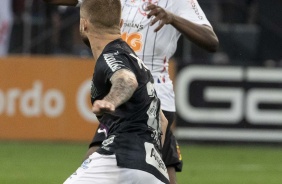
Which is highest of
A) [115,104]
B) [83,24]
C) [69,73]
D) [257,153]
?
[83,24]

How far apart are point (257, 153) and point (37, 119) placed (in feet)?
12.5

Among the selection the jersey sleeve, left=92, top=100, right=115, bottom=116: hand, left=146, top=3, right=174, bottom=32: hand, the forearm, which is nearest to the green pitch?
the jersey sleeve

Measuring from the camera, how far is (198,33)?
853 cm

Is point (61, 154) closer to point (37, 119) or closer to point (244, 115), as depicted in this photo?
point (37, 119)

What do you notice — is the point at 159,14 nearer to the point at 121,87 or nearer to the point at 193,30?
the point at 193,30

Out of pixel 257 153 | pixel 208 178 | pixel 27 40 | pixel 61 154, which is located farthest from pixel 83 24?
pixel 27 40

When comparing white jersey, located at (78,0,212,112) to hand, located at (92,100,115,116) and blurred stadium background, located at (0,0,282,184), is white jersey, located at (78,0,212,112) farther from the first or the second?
blurred stadium background, located at (0,0,282,184)

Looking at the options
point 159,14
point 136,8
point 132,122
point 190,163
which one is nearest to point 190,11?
point 136,8

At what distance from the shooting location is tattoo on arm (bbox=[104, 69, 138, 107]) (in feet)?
20.2

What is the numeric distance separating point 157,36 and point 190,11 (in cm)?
35

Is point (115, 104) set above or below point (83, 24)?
below

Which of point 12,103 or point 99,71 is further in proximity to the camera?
point 12,103

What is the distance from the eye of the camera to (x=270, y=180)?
13797 millimetres

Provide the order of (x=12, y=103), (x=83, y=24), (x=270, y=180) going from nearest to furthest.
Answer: (x=83, y=24)
(x=270, y=180)
(x=12, y=103)
